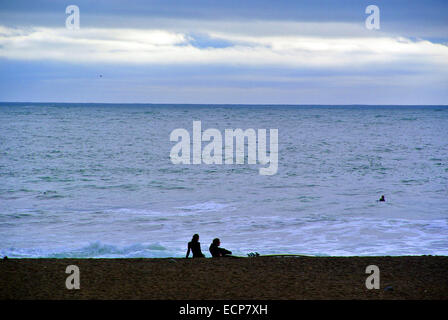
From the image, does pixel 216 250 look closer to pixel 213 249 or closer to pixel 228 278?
pixel 213 249

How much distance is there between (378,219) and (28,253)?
12824mm

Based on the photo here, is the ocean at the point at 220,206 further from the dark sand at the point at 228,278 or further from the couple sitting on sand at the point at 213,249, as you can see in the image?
the dark sand at the point at 228,278

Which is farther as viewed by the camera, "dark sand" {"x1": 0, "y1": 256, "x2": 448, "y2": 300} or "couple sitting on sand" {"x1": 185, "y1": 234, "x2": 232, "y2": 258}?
"couple sitting on sand" {"x1": 185, "y1": 234, "x2": 232, "y2": 258}

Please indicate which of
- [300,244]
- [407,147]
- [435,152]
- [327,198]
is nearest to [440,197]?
[327,198]

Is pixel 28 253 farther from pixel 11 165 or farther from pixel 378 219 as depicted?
pixel 11 165

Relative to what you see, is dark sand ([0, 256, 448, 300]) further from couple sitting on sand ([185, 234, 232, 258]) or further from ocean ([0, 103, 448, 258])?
ocean ([0, 103, 448, 258])

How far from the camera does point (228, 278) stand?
36.8 feet

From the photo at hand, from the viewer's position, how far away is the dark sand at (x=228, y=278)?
396 inches

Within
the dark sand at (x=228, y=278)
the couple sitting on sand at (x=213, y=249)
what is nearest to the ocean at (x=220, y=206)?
the couple sitting on sand at (x=213, y=249)

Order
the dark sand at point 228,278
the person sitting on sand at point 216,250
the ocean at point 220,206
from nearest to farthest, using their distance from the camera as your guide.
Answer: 1. the dark sand at point 228,278
2. the person sitting on sand at point 216,250
3. the ocean at point 220,206

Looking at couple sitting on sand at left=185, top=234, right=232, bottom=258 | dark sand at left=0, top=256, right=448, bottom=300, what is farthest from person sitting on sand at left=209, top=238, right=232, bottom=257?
dark sand at left=0, top=256, right=448, bottom=300

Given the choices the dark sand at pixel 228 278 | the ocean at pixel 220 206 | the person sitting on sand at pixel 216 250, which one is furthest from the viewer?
the ocean at pixel 220 206

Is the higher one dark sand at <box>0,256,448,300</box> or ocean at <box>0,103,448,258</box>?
ocean at <box>0,103,448,258</box>

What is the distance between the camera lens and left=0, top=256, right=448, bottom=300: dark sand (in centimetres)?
1005
